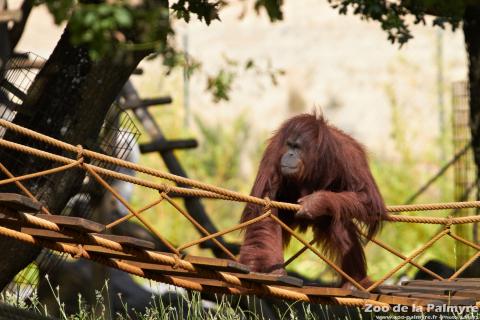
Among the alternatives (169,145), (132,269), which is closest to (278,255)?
(132,269)

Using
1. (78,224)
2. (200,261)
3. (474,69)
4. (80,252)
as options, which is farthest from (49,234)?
(474,69)

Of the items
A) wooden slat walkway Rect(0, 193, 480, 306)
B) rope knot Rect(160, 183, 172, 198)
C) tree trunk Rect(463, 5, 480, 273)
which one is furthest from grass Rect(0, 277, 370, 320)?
tree trunk Rect(463, 5, 480, 273)

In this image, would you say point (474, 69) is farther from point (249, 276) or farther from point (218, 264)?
point (218, 264)

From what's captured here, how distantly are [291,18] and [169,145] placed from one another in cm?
1311

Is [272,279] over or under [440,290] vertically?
under

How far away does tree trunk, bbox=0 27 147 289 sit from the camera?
15.5 feet

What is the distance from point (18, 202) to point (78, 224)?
25cm

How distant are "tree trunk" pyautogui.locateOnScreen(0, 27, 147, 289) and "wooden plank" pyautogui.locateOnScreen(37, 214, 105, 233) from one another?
952 millimetres

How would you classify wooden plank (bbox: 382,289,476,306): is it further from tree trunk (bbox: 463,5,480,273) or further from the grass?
tree trunk (bbox: 463,5,480,273)

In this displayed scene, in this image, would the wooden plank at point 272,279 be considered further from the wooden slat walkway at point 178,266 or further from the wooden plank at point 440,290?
the wooden plank at point 440,290

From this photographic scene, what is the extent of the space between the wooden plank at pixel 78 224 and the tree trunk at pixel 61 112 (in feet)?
3.12

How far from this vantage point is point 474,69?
6855mm

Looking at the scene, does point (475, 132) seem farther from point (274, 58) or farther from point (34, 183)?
point (274, 58)

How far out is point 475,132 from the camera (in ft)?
22.7
